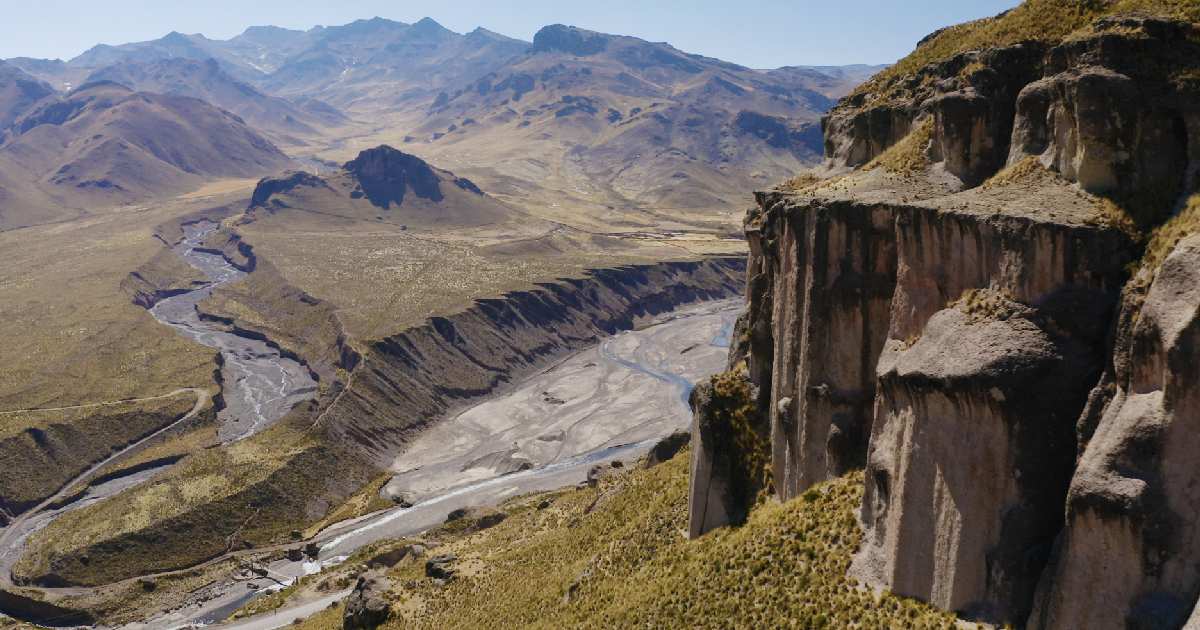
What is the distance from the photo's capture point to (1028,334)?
29750 millimetres

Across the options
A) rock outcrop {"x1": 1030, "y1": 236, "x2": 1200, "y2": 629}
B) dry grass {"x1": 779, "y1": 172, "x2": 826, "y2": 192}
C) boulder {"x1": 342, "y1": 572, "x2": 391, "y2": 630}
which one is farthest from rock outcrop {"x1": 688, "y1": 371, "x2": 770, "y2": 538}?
boulder {"x1": 342, "y1": 572, "x2": 391, "y2": 630}

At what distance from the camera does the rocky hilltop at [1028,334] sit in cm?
2569

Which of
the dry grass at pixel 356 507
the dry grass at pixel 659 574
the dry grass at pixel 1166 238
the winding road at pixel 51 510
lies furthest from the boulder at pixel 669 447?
the winding road at pixel 51 510

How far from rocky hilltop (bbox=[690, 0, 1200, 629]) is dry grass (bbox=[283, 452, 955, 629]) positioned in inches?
62.8

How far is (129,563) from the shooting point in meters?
96.8

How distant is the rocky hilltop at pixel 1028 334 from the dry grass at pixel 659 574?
159 cm

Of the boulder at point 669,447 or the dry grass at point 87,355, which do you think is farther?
the dry grass at point 87,355

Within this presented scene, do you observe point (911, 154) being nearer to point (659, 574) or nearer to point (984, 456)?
point (984, 456)

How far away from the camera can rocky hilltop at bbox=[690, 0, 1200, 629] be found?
25.7m

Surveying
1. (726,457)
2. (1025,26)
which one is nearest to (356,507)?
(726,457)

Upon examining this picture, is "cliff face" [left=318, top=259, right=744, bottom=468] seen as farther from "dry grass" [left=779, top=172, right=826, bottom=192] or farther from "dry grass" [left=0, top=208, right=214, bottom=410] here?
"dry grass" [left=779, top=172, right=826, bottom=192]

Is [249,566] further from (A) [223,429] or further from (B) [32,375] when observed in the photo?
(B) [32,375]

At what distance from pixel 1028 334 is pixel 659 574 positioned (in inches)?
954

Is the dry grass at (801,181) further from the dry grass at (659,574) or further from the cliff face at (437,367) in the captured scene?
the cliff face at (437,367)
